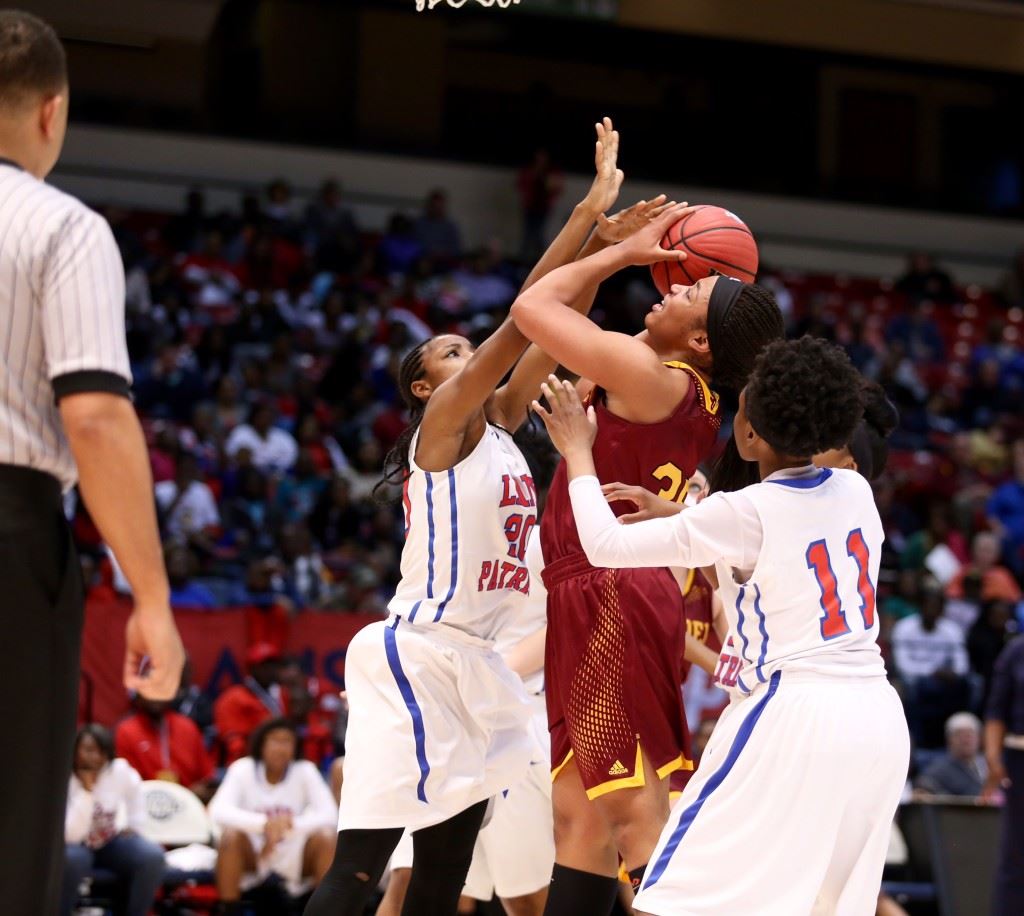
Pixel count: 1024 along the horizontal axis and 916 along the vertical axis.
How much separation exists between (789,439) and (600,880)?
4.51ft

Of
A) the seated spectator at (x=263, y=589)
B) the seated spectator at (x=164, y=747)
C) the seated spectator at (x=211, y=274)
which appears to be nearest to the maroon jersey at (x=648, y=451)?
the seated spectator at (x=164, y=747)

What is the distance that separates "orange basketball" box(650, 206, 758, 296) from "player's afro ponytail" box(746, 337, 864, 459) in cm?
73

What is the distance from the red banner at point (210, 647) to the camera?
10.1 m

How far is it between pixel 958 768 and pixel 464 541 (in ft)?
24.3

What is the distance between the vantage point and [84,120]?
18016 millimetres

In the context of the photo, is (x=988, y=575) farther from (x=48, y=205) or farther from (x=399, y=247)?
(x=48, y=205)

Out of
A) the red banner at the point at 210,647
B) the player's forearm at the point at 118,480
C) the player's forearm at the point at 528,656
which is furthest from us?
the red banner at the point at 210,647

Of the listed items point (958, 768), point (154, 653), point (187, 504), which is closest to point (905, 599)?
point (958, 768)

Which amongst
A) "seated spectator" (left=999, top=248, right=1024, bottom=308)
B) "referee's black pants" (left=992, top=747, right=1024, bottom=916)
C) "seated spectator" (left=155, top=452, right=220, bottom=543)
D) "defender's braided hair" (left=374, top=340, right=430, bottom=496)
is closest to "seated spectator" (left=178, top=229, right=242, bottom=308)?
"seated spectator" (left=155, top=452, right=220, bottom=543)

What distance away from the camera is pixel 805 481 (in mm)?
3953

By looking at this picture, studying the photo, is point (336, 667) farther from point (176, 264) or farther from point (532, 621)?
point (176, 264)

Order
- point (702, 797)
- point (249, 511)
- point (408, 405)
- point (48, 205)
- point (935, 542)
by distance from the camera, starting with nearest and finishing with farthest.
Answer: point (48, 205) → point (702, 797) → point (408, 405) → point (249, 511) → point (935, 542)

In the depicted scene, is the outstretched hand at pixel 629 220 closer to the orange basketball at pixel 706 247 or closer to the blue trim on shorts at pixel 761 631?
the orange basketball at pixel 706 247

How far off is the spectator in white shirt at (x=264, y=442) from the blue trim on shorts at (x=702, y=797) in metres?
10.3
